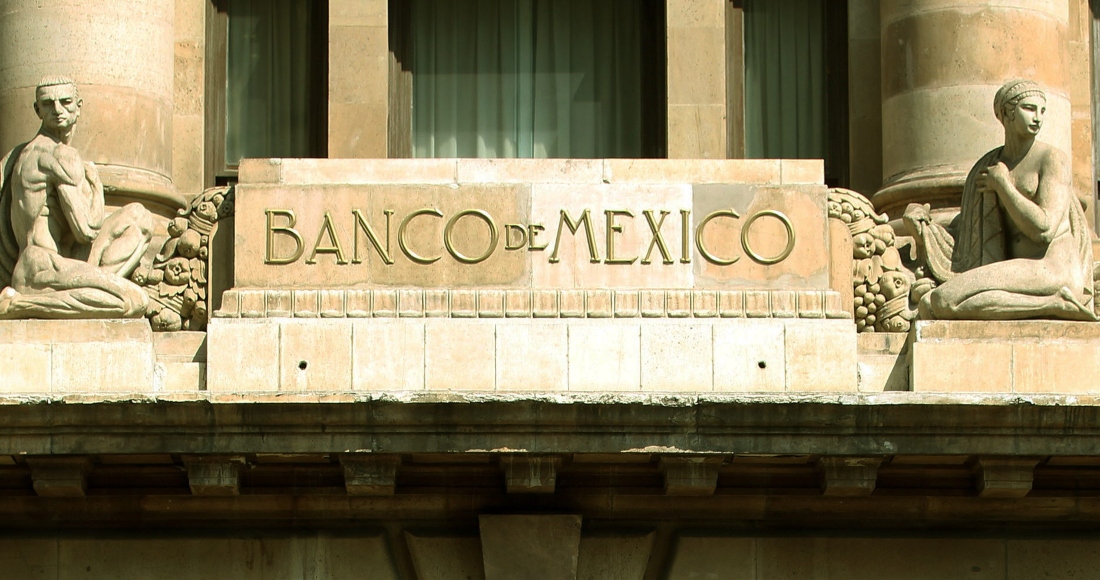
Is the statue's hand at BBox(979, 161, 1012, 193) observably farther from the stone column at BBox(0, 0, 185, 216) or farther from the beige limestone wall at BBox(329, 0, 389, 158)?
the stone column at BBox(0, 0, 185, 216)

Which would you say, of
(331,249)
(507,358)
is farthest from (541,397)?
(331,249)

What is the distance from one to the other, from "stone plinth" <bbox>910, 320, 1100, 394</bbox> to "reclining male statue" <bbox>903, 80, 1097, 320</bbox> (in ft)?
0.48

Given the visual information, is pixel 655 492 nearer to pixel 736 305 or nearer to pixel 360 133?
pixel 736 305

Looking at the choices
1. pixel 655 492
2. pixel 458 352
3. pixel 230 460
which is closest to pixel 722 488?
pixel 655 492

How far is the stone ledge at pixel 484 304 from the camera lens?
21156mm

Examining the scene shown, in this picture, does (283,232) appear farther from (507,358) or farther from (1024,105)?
(1024,105)

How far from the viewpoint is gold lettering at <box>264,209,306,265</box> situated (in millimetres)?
21406

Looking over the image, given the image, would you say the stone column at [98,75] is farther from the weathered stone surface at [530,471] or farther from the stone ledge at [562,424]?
the weathered stone surface at [530,471]

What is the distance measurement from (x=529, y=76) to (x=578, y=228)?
5212 mm

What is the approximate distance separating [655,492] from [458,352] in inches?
76.6

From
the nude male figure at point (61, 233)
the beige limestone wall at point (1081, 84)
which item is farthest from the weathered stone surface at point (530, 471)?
the beige limestone wall at point (1081, 84)

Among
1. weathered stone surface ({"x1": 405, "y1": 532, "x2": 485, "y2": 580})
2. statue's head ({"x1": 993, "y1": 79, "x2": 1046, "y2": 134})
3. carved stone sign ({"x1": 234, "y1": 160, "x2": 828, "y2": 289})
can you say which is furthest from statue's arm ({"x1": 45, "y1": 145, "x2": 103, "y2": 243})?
statue's head ({"x1": 993, "y1": 79, "x2": 1046, "y2": 134})

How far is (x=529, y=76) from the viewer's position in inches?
1039

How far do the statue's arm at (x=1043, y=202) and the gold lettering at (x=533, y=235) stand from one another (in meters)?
3.80
